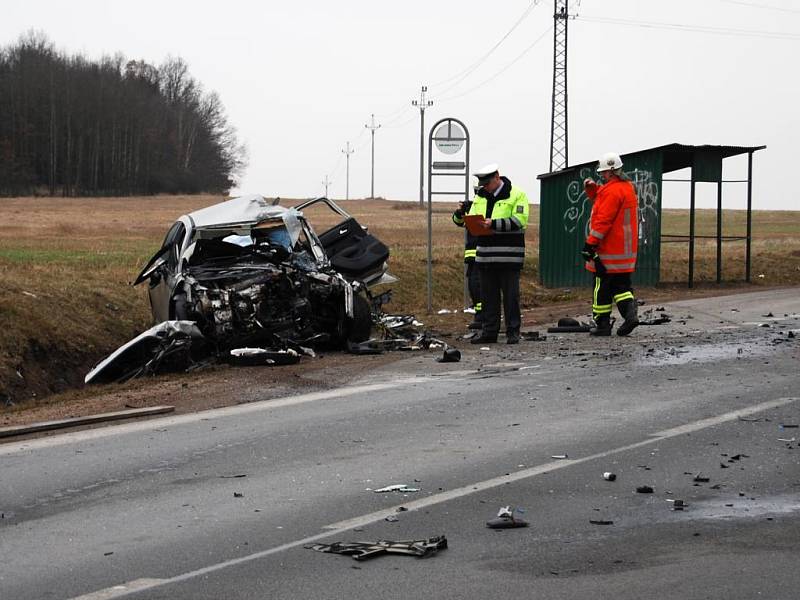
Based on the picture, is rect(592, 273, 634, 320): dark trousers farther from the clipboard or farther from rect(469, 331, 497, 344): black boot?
the clipboard

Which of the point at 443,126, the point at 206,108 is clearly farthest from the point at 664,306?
the point at 206,108

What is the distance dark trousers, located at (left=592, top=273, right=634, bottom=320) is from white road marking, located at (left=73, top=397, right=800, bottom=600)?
4.94m

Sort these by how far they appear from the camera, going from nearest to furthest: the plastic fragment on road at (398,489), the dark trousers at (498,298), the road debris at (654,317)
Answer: the plastic fragment on road at (398,489)
the dark trousers at (498,298)
the road debris at (654,317)

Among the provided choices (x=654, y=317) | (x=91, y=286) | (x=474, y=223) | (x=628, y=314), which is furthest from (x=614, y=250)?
(x=91, y=286)

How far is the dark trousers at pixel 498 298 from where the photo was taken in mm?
14062

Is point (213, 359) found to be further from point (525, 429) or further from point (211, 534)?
point (211, 534)

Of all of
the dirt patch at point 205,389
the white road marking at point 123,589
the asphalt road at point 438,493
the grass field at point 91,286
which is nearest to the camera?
the white road marking at point 123,589

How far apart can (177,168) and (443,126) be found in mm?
98112

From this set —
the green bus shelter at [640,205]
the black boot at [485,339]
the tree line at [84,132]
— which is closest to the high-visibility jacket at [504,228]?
the black boot at [485,339]

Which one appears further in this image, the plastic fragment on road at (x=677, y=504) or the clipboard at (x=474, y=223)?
the clipboard at (x=474, y=223)

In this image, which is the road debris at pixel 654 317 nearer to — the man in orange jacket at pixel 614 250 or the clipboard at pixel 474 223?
the man in orange jacket at pixel 614 250

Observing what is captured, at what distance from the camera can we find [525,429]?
8.46 meters

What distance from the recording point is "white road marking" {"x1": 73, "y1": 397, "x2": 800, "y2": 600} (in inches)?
204

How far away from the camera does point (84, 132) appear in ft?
336
